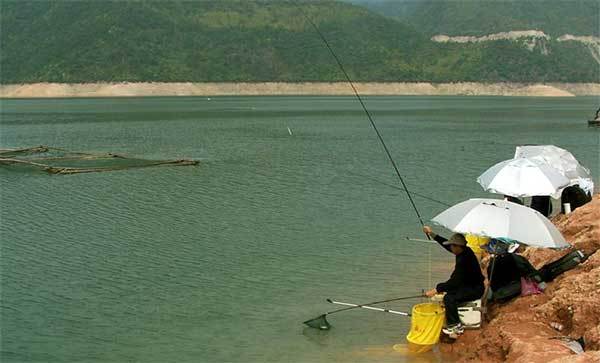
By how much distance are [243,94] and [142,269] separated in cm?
14567

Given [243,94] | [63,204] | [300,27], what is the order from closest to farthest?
[63,204] → [243,94] → [300,27]

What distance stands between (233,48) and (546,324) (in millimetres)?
165806

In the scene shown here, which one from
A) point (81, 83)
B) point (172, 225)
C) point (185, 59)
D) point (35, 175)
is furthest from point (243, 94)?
point (172, 225)

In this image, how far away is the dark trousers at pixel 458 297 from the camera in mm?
8492

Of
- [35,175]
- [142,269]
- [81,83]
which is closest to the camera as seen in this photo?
[142,269]

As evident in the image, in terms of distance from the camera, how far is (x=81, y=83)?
479 feet

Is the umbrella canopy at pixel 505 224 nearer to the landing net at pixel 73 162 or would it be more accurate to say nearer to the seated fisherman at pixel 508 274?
the seated fisherman at pixel 508 274

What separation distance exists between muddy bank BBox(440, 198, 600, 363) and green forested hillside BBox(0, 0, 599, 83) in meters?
145

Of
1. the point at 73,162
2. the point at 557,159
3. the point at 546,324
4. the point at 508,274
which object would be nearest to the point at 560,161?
the point at 557,159

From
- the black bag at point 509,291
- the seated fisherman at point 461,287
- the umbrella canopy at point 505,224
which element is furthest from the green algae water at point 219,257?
the umbrella canopy at point 505,224

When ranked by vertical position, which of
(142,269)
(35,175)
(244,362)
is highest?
(244,362)

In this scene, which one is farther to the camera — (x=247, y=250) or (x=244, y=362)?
(x=247, y=250)

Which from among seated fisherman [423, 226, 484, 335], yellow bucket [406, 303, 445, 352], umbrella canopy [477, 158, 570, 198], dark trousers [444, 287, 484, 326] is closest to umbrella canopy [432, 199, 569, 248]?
seated fisherman [423, 226, 484, 335]

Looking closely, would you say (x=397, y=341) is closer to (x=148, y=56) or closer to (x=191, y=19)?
(x=148, y=56)
